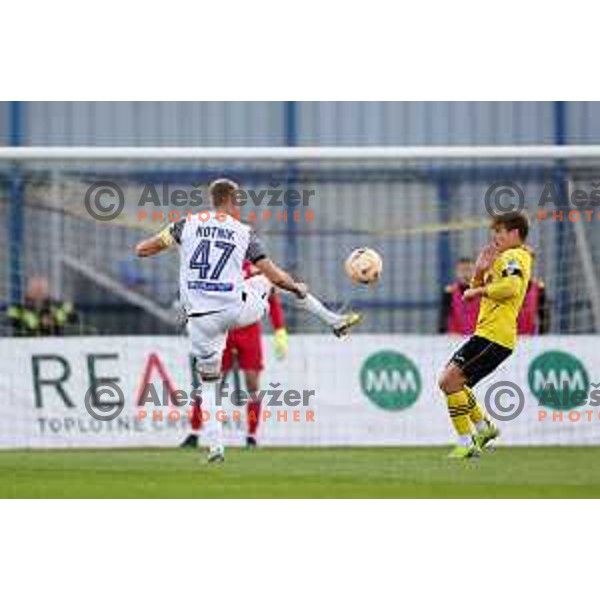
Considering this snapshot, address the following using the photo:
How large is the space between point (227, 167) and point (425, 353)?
2861 mm

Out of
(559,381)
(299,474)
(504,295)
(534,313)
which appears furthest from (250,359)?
(299,474)

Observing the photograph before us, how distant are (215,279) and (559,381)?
16.7ft

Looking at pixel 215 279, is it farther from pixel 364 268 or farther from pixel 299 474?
pixel 299 474

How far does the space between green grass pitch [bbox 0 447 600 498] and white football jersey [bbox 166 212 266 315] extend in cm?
138

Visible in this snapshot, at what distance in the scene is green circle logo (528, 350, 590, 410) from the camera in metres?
20.0

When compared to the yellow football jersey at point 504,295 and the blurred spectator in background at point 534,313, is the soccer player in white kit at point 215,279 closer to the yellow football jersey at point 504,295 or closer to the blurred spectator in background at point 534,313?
the yellow football jersey at point 504,295

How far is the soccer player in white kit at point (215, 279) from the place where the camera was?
52.9 feet

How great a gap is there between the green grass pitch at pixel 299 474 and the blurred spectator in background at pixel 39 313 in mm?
1806

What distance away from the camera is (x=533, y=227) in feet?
68.4

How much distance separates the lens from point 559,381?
2003 cm

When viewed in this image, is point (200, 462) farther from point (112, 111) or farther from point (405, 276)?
point (112, 111)

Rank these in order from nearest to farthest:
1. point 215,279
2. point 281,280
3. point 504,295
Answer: point 281,280 → point 504,295 → point 215,279

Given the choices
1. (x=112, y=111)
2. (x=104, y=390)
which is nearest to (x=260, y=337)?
(x=104, y=390)

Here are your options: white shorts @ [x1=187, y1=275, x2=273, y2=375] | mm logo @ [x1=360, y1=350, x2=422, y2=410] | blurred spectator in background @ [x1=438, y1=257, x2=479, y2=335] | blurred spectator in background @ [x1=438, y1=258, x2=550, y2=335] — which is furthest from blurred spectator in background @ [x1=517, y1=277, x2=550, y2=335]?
white shorts @ [x1=187, y1=275, x2=273, y2=375]
